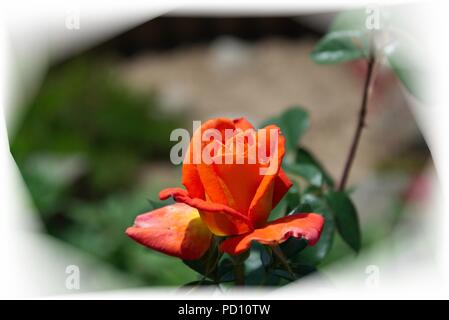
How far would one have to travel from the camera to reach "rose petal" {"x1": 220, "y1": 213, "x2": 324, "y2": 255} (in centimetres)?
52

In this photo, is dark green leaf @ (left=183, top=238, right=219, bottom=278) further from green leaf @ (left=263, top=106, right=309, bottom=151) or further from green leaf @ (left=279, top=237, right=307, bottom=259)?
green leaf @ (left=263, top=106, right=309, bottom=151)

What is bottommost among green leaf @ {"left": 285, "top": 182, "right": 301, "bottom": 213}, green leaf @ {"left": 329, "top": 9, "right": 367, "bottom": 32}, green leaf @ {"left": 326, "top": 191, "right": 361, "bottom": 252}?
green leaf @ {"left": 326, "top": 191, "right": 361, "bottom": 252}

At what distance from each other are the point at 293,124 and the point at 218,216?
334 millimetres

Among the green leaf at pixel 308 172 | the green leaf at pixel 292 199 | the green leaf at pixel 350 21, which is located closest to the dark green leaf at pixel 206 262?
the green leaf at pixel 292 199

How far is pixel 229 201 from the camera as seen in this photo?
541mm

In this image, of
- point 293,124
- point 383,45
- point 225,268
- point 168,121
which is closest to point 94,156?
point 168,121

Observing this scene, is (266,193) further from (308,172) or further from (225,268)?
(308,172)

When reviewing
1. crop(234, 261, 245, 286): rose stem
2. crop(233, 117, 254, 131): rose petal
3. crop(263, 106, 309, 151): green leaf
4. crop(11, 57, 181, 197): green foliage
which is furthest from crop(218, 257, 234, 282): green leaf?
crop(11, 57, 181, 197): green foliage

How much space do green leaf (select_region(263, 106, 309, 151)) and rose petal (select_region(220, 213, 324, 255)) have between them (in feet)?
0.95

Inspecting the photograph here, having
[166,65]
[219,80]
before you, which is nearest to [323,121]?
[219,80]

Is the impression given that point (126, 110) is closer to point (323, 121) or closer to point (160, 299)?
point (323, 121)

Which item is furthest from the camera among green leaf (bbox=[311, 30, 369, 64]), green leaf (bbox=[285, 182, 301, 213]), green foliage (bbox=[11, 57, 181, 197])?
green foliage (bbox=[11, 57, 181, 197])
